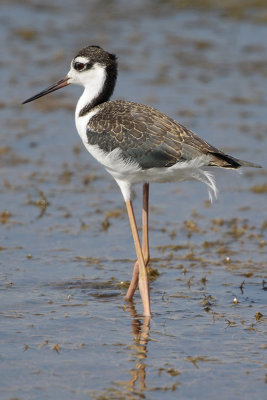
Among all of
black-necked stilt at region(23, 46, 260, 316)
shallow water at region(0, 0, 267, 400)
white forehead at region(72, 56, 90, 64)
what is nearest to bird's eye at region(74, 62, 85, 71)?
white forehead at region(72, 56, 90, 64)

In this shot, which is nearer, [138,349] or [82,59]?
[138,349]

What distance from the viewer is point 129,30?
52.5 feet

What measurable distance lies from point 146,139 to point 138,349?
1.63 metres

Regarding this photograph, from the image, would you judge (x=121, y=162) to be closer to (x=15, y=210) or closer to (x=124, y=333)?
(x=124, y=333)

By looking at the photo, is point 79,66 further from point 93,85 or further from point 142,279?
point 142,279

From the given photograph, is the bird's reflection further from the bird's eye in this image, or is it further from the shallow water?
the bird's eye

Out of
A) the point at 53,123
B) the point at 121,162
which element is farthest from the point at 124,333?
the point at 53,123

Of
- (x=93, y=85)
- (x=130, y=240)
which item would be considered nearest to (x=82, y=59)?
(x=93, y=85)

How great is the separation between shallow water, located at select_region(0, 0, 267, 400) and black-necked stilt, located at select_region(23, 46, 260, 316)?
22.1 inches

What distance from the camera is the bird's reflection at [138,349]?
520 centimetres

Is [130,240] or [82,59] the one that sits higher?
[82,59]

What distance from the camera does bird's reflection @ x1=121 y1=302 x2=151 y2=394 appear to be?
5.20 m

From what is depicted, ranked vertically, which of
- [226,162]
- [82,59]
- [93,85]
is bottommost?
[226,162]

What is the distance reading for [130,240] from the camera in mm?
8102
